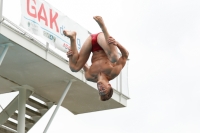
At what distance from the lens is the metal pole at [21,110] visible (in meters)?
29.4

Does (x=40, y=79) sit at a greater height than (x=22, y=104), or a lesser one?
greater

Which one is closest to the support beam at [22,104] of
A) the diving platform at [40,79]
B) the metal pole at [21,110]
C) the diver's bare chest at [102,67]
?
the metal pole at [21,110]

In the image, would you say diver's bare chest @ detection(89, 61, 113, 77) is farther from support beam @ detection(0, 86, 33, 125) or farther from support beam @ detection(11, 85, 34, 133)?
support beam @ detection(0, 86, 33, 125)

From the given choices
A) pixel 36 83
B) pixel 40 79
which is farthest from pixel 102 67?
pixel 36 83

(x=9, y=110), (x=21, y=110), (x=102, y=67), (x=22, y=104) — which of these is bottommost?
(x=102, y=67)

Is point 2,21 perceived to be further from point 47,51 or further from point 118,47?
point 118,47

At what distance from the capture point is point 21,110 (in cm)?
2958

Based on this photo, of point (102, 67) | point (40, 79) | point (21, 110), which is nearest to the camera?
point (102, 67)

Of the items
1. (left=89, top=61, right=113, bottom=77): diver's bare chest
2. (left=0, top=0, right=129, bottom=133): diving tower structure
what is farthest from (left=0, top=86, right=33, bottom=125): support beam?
(left=89, top=61, right=113, bottom=77): diver's bare chest

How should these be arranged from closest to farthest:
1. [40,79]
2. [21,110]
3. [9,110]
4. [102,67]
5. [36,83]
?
[102,67] → [40,79] → [36,83] → [21,110] → [9,110]

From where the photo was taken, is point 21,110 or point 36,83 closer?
point 36,83

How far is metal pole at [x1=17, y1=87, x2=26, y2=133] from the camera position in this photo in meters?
29.4

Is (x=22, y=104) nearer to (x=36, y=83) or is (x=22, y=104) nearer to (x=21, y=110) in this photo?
(x=21, y=110)

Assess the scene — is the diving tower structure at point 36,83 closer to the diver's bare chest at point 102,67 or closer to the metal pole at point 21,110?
the metal pole at point 21,110
